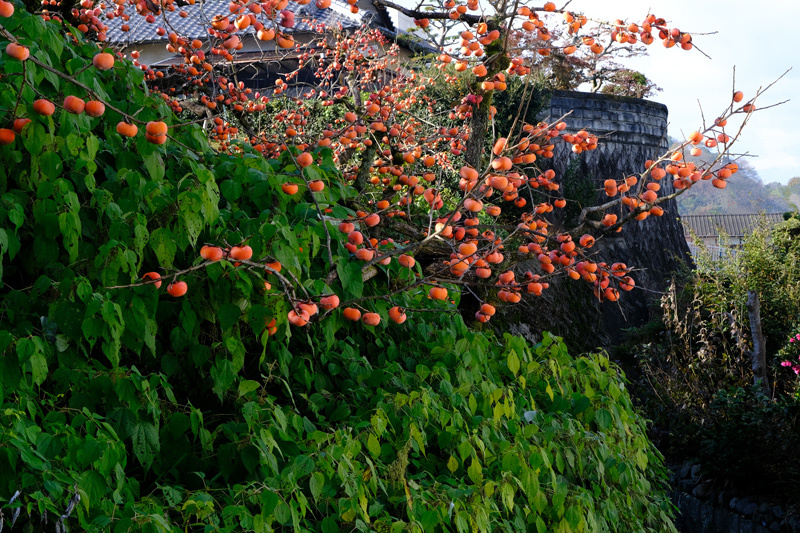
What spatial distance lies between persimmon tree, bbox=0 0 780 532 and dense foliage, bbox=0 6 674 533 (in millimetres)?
11

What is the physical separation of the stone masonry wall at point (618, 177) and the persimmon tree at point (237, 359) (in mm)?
6935

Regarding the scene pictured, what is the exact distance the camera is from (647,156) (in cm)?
1488

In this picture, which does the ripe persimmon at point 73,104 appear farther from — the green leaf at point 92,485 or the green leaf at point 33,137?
the green leaf at point 92,485

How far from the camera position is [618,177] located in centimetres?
1436

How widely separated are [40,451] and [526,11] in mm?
3597

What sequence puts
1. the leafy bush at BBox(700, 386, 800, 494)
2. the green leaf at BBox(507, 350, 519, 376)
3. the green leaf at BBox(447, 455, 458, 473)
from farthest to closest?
the leafy bush at BBox(700, 386, 800, 494), the green leaf at BBox(507, 350, 519, 376), the green leaf at BBox(447, 455, 458, 473)

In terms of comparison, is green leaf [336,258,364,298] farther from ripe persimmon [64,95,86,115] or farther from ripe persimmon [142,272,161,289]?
ripe persimmon [64,95,86,115]

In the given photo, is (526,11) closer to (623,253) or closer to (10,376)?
(10,376)

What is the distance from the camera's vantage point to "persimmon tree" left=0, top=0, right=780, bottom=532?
2.19 m

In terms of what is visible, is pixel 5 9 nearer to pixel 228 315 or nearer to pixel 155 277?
pixel 155 277

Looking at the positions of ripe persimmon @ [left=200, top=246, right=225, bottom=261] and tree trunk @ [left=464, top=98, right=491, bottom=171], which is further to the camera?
tree trunk @ [left=464, top=98, right=491, bottom=171]

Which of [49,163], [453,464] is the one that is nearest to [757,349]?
[453,464]

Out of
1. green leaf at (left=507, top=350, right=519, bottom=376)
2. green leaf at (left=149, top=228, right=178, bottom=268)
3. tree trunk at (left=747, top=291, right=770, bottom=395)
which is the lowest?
tree trunk at (left=747, top=291, right=770, bottom=395)

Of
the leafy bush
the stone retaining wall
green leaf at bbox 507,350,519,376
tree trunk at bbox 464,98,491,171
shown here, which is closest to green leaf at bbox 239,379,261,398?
green leaf at bbox 507,350,519,376
